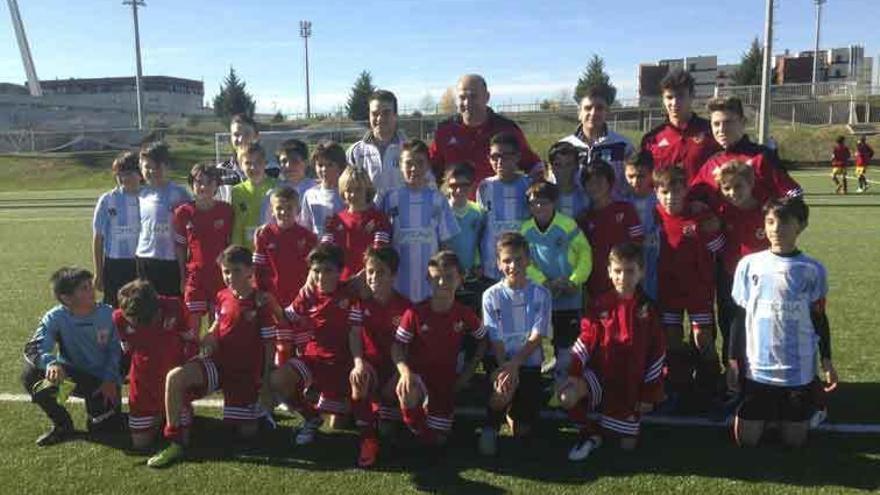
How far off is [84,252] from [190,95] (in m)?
76.1

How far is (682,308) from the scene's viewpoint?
4.36 metres

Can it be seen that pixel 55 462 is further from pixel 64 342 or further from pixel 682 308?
pixel 682 308

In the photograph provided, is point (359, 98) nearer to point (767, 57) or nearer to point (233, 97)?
point (233, 97)

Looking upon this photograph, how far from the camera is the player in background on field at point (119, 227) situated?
533 centimetres

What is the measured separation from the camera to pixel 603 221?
4.43 m

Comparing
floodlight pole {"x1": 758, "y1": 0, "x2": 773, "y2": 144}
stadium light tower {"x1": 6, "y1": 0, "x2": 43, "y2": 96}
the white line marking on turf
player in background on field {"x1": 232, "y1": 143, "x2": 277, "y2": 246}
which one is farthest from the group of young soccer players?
stadium light tower {"x1": 6, "y1": 0, "x2": 43, "y2": 96}

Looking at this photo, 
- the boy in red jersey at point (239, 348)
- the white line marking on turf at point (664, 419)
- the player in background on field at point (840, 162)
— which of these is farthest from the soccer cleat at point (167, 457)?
the player in background on field at point (840, 162)

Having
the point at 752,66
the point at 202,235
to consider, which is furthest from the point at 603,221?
the point at 752,66

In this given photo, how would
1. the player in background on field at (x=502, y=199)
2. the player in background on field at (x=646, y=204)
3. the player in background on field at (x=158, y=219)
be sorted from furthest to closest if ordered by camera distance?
the player in background on field at (x=158, y=219) → the player in background on field at (x=502, y=199) → the player in background on field at (x=646, y=204)

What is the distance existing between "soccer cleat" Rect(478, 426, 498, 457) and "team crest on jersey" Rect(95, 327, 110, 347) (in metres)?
2.37

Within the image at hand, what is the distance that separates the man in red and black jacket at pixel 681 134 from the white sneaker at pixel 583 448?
6.28ft

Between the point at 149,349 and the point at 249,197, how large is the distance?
156cm

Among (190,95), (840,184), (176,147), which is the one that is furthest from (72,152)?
(190,95)

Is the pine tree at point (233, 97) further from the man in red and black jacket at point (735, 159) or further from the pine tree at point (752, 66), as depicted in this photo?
the man in red and black jacket at point (735, 159)
